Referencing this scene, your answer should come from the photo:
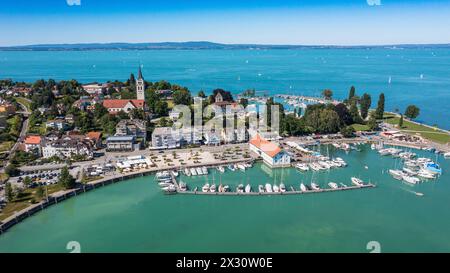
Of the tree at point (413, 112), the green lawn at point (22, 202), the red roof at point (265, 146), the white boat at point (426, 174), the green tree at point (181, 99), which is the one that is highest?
the green tree at point (181, 99)

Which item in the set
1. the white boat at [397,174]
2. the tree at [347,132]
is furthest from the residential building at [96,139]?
the white boat at [397,174]

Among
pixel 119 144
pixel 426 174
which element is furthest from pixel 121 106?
pixel 426 174

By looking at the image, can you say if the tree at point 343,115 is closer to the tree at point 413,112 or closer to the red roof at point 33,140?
the tree at point 413,112

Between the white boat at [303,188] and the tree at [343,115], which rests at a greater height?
the tree at [343,115]

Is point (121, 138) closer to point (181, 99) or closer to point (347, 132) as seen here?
point (181, 99)

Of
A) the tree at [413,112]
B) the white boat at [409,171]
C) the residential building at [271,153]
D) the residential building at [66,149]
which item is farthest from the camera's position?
the tree at [413,112]

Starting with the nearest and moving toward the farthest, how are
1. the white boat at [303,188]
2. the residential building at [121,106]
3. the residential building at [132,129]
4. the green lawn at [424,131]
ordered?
the white boat at [303,188]
the residential building at [132,129]
the green lawn at [424,131]
the residential building at [121,106]
